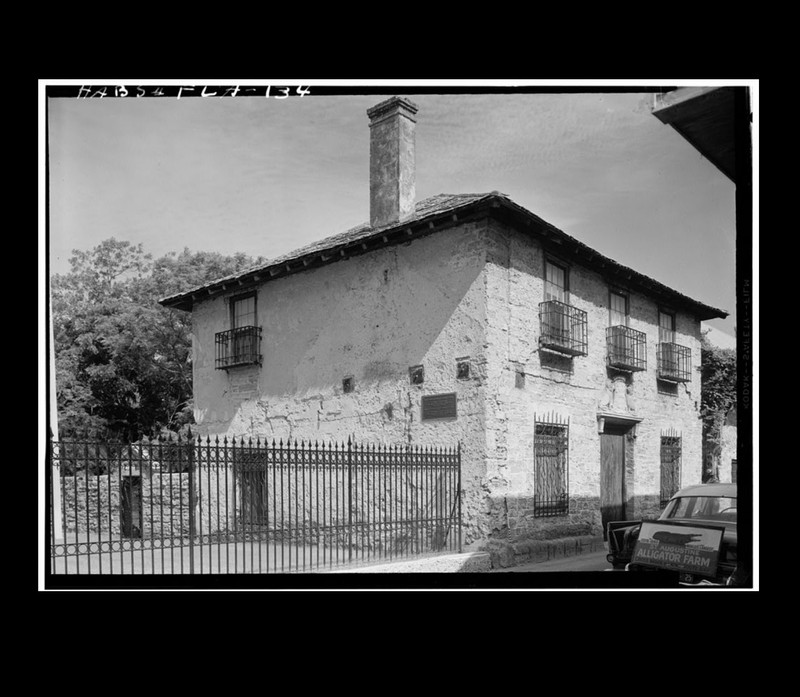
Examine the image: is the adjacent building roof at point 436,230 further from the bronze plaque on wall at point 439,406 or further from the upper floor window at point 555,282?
the bronze plaque on wall at point 439,406

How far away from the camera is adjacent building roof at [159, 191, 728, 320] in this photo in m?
11.2

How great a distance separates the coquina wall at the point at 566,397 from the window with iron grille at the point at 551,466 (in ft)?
0.44

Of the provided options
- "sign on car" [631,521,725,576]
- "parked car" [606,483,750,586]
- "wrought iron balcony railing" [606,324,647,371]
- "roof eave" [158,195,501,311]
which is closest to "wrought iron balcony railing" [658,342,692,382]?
"wrought iron balcony railing" [606,324,647,371]

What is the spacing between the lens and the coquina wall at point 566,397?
11188 millimetres

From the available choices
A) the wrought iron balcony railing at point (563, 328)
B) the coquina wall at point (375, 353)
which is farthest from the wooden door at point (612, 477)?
the coquina wall at point (375, 353)

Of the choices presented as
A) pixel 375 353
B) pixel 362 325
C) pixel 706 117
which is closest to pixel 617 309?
pixel 375 353

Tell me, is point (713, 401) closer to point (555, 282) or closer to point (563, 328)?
point (563, 328)

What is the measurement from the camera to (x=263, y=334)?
14438mm

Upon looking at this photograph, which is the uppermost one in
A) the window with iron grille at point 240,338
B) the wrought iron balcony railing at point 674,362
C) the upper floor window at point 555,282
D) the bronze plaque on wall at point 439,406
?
the upper floor window at point 555,282

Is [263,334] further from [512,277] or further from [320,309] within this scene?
[512,277]

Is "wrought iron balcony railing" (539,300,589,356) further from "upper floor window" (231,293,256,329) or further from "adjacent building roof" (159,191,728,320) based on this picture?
"upper floor window" (231,293,256,329)

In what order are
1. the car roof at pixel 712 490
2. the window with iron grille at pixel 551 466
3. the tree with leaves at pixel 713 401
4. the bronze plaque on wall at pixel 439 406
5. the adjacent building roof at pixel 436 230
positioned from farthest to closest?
the tree with leaves at pixel 713 401 < the window with iron grille at pixel 551 466 < the bronze plaque on wall at pixel 439 406 < the adjacent building roof at pixel 436 230 < the car roof at pixel 712 490

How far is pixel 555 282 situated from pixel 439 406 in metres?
2.89

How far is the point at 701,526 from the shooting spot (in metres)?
7.78
